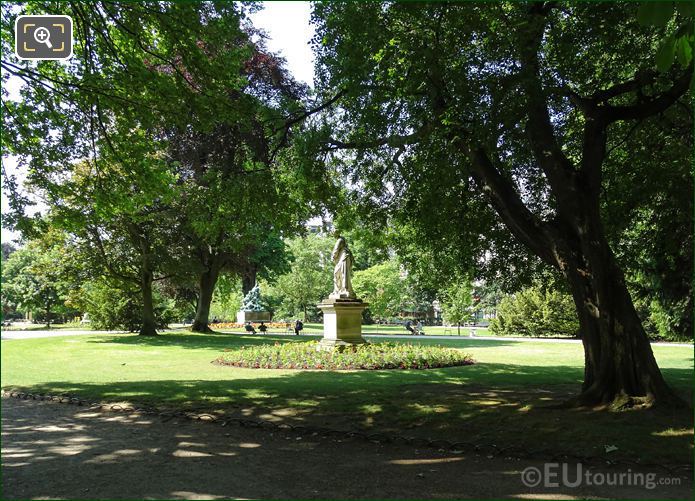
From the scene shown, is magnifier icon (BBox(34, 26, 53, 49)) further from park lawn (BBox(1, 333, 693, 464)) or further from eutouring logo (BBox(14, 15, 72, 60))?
park lawn (BBox(1, 333, 693, 464))

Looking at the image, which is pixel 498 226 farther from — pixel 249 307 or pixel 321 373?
pixel 249 307

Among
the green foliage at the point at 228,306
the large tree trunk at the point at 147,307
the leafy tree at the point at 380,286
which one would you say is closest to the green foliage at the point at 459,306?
the leafy tree at the point at 380,286

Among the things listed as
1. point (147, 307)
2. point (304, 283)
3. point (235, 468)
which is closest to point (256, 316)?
point (304, 283)

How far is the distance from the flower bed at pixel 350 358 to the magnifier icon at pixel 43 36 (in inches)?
417

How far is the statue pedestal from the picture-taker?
736 inches

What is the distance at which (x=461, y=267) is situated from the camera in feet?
46.7

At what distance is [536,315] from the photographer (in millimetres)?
35219

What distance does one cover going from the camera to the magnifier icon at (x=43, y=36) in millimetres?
7828

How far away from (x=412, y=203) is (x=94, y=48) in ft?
23.7

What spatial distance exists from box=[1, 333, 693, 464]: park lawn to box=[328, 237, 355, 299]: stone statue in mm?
4958

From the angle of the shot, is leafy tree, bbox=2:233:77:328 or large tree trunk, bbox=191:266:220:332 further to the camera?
large tree trunk, bbox=191:266:220:332

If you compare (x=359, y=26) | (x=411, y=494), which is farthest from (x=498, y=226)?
(x=411, y=494)

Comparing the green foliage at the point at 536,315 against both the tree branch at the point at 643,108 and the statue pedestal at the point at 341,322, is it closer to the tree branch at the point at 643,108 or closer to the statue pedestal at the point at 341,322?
the statue pedestal at the point at 341,322

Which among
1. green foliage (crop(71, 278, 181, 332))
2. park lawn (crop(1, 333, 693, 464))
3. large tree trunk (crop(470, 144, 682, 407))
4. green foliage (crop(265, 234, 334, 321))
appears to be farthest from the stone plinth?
large tree trunk (crop(470, 144, 682, 407))
